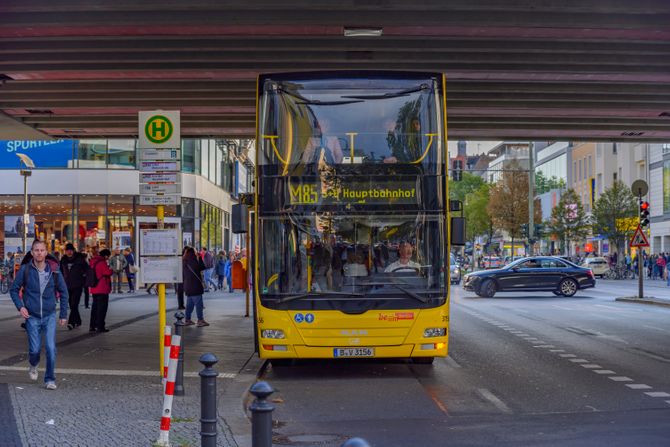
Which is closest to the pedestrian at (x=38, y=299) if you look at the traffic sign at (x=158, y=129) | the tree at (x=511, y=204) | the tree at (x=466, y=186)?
the traffic sign at (x=158, y=129)

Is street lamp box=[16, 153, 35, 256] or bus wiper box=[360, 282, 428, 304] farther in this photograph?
street lamp box=[16, 153, 35, 256]

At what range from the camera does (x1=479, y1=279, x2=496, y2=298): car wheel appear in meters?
36.1

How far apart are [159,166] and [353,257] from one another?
9.13ft

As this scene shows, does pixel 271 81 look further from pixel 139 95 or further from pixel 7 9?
pixel 139 95

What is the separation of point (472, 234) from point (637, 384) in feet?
316

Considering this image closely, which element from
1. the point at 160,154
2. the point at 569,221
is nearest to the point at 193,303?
the point at 160,154

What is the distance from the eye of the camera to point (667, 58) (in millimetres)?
18219

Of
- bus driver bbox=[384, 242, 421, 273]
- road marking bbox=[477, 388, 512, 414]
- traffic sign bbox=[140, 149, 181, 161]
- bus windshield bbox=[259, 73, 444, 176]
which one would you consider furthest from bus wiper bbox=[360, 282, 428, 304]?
traffic sign bbox=[140, 149, 181, 161]

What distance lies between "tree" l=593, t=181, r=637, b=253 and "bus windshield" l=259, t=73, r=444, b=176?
51118 mm

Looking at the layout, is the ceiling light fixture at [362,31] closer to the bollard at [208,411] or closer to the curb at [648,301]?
the bollard at [208,411]

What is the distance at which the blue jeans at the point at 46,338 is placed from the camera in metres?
11.5

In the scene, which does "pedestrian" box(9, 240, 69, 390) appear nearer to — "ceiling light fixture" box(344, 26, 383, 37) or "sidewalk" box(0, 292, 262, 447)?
"sidewalk" box(0, 292, 262, 447)

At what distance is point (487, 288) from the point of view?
3619 centimetres

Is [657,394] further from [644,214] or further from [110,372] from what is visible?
[644,214]
